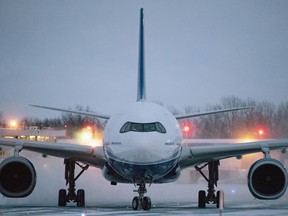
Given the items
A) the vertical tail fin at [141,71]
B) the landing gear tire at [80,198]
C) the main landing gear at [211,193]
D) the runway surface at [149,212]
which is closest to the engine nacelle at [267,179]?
the runway surface at [149,212]

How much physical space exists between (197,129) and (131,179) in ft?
194

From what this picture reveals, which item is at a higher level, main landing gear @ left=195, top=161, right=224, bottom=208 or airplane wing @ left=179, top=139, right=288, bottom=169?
airplane wing @ left=179, top=139, right=288, bottom=169

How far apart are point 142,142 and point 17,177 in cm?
608

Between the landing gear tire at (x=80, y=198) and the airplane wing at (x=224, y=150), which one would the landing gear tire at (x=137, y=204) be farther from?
the landing gear tire at (x=80, y=198)

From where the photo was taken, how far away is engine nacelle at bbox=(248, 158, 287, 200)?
902 inches

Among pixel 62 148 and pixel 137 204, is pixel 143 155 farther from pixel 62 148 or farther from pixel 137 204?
pixel 62 148

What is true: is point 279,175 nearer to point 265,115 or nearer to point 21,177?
point 21,177

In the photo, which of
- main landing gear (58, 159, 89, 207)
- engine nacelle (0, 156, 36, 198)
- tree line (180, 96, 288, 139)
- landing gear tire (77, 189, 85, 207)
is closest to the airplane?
engine nacelle (0, 156, 36, 198)

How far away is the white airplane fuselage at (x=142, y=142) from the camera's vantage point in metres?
20.7

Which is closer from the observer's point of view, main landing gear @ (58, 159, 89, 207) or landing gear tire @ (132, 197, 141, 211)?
landing gear tire @ (132, 197, 141, 211)

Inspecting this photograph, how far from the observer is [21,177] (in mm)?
23719

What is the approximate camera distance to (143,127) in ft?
69.0

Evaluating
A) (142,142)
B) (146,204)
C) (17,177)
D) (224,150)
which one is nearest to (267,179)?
(224,150)

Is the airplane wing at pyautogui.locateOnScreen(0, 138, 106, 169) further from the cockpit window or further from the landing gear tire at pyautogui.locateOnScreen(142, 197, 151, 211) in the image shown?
the cockpit window
